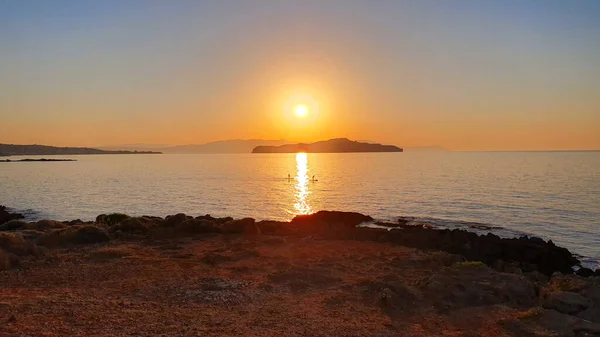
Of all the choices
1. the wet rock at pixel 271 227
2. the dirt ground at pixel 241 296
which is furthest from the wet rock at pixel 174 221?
the dirt ground at pixel 241 296

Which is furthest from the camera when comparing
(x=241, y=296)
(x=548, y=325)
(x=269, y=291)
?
(x=269, y=291)

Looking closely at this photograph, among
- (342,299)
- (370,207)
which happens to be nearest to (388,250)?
(342,299)

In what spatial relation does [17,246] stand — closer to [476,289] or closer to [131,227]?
[131,227]

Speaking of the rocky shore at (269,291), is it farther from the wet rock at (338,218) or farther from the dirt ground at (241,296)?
the wet rock at (338,218)

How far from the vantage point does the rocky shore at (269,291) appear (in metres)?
11.0

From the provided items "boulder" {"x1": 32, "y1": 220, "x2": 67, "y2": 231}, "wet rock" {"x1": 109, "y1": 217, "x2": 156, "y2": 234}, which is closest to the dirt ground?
"wet rock" {"x1": 109, "y1": 217, "x2": 156, "y2": 234}

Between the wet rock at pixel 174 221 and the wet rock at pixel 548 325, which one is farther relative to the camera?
the wet rock at pixel 174 221

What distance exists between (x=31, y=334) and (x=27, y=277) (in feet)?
21.2

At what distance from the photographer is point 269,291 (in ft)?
46.1

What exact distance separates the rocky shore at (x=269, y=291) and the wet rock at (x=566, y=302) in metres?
0.04

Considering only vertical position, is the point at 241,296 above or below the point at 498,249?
above

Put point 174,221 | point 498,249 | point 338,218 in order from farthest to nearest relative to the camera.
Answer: point 338,218
point 174,221
point 498,249

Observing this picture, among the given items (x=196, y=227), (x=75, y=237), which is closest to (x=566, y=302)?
(x=196, y=227)

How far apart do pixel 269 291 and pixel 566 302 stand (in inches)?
360
